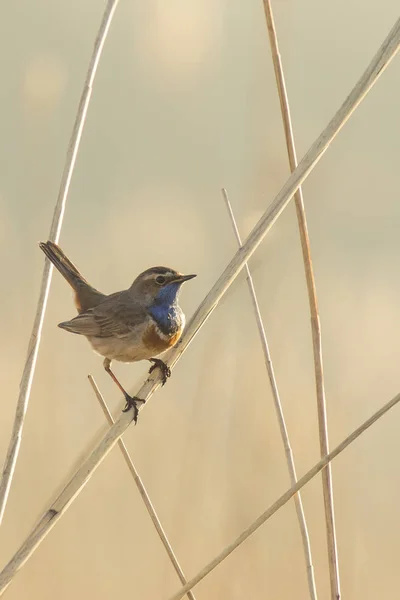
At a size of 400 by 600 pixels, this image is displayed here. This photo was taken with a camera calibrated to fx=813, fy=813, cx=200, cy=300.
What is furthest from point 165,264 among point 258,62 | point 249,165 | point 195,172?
point 258,62

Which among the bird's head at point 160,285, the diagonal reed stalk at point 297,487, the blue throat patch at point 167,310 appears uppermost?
the bird's head at point 160,285

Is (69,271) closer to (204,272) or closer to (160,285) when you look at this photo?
(160,285)

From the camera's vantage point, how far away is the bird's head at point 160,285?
3.20 metres

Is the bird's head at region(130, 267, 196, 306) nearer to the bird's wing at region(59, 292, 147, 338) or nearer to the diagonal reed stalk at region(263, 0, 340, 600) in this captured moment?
the bird's wing at region(59, 292, 147, 338)

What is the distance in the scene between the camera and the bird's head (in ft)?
10.5

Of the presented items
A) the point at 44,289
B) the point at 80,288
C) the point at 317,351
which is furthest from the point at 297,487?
the point at 80,288

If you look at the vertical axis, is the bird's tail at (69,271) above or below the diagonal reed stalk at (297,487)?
above

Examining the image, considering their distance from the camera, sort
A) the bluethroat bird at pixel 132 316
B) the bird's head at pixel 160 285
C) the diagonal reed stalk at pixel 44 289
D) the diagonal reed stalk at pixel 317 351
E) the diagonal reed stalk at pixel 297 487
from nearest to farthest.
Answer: the diagonal reed stalk at pixel 297 487
the diagonal reed stalk at pixel 44 289
the diagonal reed stalk at pixel 317 351
the bluethroat bird at pixel 132 316
the bird's head at pixel 160 285

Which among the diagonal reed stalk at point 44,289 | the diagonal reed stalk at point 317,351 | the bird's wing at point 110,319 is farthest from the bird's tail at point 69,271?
the diagonal reed stalk at point 317,351

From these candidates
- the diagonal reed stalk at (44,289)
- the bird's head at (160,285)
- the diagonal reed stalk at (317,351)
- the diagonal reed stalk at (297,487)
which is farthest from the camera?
the bird's head at (160,285)

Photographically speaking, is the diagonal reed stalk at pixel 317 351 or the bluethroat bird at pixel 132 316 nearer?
the diagonal reed stalk at pixel 317 351

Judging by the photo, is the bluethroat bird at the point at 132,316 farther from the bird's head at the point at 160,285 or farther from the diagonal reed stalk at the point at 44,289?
the diagonal reed stalk at the point at 44,289

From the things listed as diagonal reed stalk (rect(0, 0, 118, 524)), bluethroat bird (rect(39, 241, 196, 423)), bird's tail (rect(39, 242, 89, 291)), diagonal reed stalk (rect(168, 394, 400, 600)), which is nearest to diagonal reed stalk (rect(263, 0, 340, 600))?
A: diagonal reed stalk (rect(168, 394, 400, 600))

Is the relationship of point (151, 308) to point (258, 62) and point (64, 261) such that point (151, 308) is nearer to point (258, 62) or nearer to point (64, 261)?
point (64, 261)
